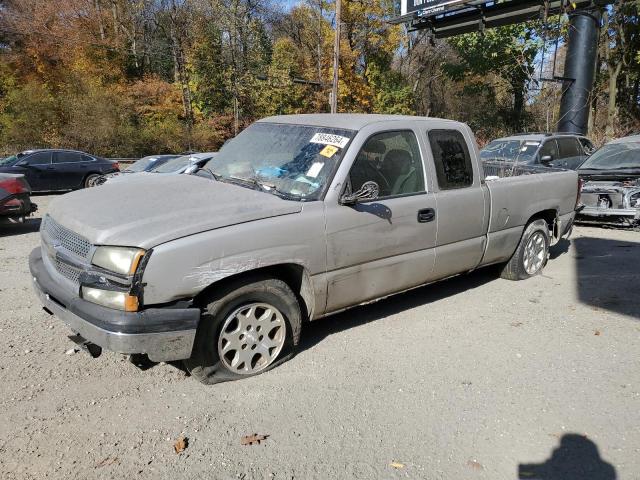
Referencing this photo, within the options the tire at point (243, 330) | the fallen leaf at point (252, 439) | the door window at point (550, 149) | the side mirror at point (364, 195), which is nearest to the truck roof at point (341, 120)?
the side mirror at point (364, 195)

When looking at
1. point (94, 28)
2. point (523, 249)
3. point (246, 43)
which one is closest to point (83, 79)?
point (94, 28)

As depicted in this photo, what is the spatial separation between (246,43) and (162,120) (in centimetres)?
838

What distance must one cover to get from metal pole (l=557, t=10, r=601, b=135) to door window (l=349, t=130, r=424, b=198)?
14.9 metres

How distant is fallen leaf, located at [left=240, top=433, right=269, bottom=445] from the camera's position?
303 cm

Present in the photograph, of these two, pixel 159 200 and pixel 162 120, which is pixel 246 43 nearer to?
pixel 162 120

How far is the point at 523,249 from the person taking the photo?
239 inches

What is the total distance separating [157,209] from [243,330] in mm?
1022

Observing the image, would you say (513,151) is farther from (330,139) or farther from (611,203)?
(330,139)

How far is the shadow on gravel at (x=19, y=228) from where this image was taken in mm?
8938

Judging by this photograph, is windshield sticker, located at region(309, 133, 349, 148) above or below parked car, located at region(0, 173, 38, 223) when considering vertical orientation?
above

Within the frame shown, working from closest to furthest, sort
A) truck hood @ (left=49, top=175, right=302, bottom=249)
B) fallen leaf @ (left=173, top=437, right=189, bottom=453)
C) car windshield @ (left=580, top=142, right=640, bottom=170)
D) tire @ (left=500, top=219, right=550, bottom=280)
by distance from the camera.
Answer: fallen leaf @ (left=173, top=437, right=189, bottom=453), truck hood @ (left=49, top=175, right=302, bottom=249), tire @ (left=500, top=219, right=550, bottom=280), car windshield @ (left=580, top=142, right=640, bottom=170)

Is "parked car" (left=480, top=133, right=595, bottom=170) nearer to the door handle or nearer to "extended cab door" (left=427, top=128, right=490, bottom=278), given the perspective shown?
"extended cab door" (left=427, top=128, right=490, bottom=278)

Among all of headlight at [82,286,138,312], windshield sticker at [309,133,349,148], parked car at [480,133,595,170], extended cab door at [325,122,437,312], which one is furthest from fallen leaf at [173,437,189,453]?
parked car at [480,133,595,170]

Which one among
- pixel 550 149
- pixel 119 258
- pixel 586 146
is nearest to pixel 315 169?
pixel 119 258
